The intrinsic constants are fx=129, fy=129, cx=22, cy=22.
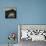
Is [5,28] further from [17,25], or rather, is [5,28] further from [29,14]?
[29,14]

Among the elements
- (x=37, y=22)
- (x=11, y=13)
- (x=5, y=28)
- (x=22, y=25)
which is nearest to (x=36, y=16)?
(x=37, y=22)

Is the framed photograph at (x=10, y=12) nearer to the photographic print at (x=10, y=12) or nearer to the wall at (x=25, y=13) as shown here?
the photographic print at (x=10, y=12)

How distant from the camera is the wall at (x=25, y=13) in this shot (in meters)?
4.25

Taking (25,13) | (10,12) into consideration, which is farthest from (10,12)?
(25,13)

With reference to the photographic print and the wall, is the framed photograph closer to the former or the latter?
the photographic print

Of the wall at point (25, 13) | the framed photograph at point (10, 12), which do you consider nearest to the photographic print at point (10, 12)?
the framed photograph at point (10, 12)

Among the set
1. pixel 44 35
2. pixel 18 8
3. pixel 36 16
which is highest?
pixel 18 8

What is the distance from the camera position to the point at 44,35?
13.2 feet

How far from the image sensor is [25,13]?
4.27 meters

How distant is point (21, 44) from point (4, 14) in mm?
1141

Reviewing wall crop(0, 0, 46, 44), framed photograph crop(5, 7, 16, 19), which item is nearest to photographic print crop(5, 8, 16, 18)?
framed photograph crop(5, 7, 16, 19)

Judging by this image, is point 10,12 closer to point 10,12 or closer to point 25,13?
point 10,12

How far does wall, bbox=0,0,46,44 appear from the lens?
14.0ft

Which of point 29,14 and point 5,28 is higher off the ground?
point 29,14
